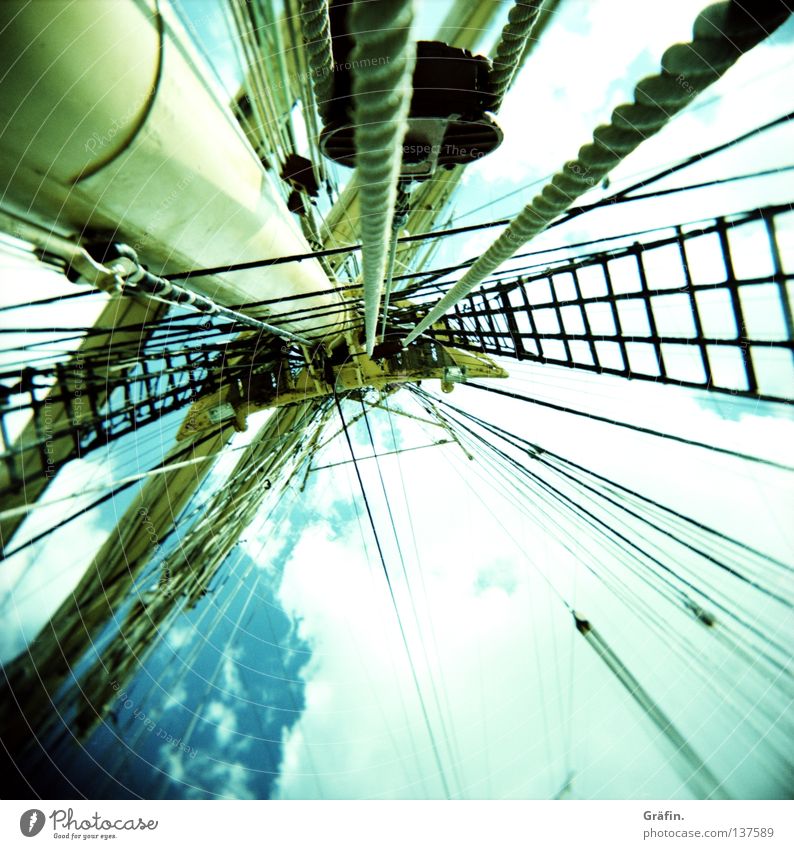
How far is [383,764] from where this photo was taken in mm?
2510

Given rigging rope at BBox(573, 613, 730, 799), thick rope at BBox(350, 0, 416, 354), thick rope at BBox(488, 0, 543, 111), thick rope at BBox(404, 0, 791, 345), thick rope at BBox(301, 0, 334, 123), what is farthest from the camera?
rigging rope at BBox(573, 613, 730, 799)

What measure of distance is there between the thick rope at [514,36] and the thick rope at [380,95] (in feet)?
2.11

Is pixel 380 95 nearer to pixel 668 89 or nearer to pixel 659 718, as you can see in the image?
pixel 668 89

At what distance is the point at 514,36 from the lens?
1023 mm

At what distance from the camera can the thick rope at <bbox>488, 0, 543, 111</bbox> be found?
1.00 metres

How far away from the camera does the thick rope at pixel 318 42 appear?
88 cm

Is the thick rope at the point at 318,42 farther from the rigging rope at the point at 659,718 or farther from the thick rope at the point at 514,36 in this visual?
the rigging rope at the point at 659,718

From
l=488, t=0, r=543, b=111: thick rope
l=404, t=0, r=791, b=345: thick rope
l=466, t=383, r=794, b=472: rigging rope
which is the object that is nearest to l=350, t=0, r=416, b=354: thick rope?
l=404, t=0, r=791, b=345: thick rope

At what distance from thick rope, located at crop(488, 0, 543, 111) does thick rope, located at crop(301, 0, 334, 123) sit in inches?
18.6

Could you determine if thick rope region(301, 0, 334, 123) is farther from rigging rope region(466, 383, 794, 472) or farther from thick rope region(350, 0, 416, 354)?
rigging rope region(466, 383, 794, 472)

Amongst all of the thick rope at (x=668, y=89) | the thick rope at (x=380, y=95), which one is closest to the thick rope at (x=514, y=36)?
the thick rope at (x=668, y=89)

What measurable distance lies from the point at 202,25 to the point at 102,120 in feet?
2.45

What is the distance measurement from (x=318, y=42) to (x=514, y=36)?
0.52m
